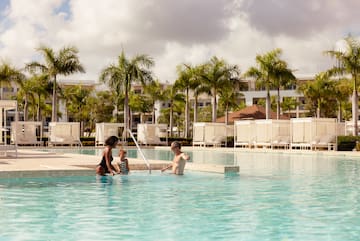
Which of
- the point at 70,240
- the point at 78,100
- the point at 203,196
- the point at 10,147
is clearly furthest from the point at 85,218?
the point at 78,100

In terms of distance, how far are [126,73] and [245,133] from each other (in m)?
11.0

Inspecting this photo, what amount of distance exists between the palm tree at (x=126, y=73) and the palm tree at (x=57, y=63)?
241 centimetres

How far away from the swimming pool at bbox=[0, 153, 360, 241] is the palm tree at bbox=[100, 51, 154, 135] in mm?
31028

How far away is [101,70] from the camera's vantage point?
45.3 meters

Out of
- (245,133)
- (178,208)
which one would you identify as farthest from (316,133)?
(178,208)

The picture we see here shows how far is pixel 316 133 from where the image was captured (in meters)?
34.1

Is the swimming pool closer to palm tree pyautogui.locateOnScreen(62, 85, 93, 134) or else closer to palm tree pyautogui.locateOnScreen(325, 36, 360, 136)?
palm tree pyautogui.locateOnScreen(325, 36, 360, 136)

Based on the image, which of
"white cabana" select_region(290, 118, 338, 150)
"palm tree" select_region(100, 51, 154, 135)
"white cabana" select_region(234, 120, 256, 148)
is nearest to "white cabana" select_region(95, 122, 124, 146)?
"palm tree" select_region(100, 51, 154, 135)

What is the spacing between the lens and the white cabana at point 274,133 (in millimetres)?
36688

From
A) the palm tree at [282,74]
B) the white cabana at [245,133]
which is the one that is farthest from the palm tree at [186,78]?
the white cabana at [245,133]

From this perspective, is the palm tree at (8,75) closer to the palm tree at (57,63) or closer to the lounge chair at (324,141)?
the palm tree at (57,63)

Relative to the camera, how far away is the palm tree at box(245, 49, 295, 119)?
4466 cm

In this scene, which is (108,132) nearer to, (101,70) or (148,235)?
(101,70)

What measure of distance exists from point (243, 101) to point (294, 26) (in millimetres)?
78068
